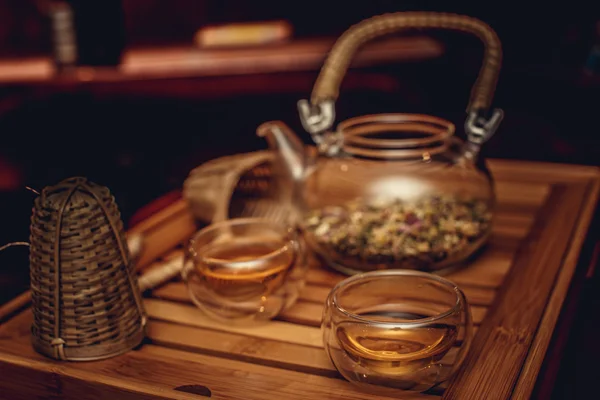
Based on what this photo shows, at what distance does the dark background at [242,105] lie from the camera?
2.87 metres

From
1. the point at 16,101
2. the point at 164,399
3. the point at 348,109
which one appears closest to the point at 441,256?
the point at 164,399

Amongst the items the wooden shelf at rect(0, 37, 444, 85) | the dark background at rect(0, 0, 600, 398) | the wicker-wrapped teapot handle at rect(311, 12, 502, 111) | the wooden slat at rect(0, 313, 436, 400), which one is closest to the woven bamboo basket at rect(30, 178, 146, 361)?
the wooden slat at rect(0, 313, 436, 400)

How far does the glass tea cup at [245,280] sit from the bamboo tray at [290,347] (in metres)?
0.03

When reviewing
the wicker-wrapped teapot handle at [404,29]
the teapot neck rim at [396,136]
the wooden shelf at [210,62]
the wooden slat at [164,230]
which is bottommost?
the wooden shelf at [210,62]

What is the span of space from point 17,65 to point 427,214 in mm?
3188

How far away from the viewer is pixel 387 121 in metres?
1.31

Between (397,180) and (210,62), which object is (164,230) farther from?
(210,62)

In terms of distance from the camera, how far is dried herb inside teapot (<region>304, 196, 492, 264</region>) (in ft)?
3.80

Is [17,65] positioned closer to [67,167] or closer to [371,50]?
[67,167]

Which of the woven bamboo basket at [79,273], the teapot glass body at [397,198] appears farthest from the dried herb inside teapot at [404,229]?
the woven bamboo basket at [79,273]

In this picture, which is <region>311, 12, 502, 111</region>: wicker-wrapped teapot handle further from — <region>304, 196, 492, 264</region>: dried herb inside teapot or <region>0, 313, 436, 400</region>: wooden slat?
Result: <region>0, 313, 436, 400</region>: wooden slat

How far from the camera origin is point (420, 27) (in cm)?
124

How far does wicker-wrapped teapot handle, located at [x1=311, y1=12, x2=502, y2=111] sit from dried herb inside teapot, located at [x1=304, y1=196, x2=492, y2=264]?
0.19 m

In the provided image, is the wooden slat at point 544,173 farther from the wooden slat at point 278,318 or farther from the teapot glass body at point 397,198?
the wooden slat at point 278,318
